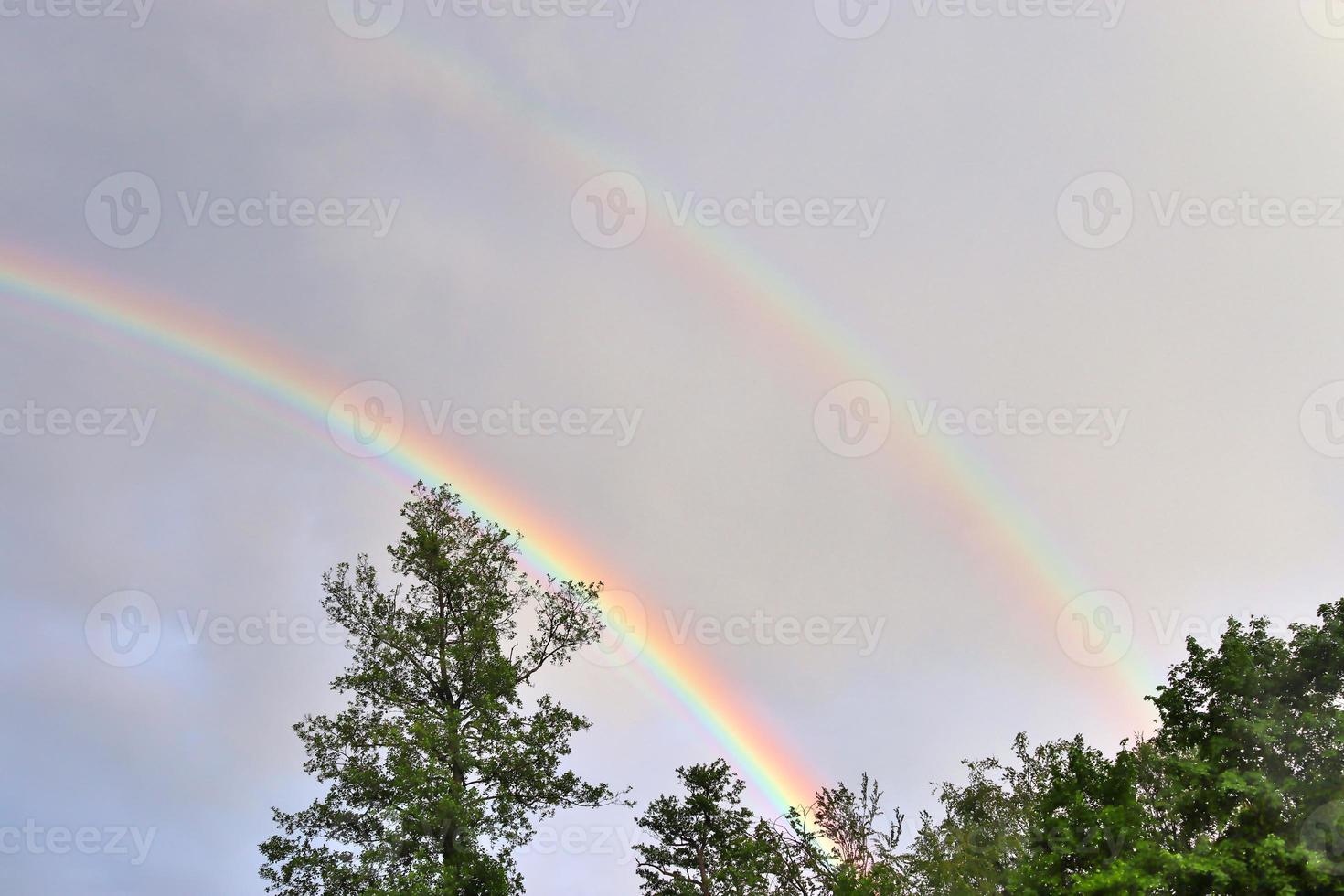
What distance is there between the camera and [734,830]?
4328cm

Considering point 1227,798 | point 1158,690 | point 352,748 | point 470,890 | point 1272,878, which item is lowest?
point 1272,878

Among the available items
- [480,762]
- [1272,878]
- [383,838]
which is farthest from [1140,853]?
[383,838]

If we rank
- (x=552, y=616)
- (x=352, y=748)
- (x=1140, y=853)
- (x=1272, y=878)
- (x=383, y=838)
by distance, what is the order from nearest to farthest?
(x=1272, y=878), (x=1140, y=853), (x=383, y=838), (x=352, y=748), (x=552, y=616)

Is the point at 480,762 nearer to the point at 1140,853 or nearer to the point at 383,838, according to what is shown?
the point at 383,838

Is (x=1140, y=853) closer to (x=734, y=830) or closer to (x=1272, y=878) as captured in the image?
(x=1272, y=878)

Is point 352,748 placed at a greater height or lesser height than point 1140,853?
greater

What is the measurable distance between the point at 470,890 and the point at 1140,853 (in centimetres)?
2018

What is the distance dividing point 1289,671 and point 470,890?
25.9m

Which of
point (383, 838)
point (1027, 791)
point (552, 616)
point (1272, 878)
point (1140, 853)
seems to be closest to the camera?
point (1272, 878)

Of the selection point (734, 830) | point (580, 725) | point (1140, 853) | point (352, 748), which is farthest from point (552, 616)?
point (1140, 853)

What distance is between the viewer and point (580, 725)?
32.8 m

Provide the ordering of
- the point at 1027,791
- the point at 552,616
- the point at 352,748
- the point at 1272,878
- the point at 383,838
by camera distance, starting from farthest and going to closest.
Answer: the point at 1027,791 < the point at 552,616 < the point at 352,748 < the point at 383,838 < the point at 1272,878

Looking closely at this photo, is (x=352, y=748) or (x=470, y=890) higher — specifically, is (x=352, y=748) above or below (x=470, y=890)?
above

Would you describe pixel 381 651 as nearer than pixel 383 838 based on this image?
No
